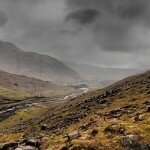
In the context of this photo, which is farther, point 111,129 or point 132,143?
point 111,129

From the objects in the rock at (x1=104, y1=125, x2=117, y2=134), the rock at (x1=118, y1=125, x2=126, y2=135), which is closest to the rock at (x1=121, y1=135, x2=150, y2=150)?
the rock at (x1=118, y1=125, x2=126, y2=135)

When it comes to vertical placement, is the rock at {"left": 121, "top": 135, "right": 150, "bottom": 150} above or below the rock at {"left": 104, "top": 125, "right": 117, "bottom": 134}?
below

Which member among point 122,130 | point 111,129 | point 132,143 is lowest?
point 132,143

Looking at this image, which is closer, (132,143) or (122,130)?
(132,143)

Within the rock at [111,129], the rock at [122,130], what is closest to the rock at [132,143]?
the rock at [122,130]

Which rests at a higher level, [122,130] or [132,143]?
[122,130]

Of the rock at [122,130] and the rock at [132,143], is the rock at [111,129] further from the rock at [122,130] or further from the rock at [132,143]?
the rock at [132,143]

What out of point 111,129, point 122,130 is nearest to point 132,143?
point 122,130

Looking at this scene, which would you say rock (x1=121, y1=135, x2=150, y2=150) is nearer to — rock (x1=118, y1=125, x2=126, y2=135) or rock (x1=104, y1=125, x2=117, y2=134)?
rock (x1=118, y1=125, x2=126, y2=135)

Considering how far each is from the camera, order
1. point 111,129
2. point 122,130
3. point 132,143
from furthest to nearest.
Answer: point 111,129 → point 122,130 → point 132,143

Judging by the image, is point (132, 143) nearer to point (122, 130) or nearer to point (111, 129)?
point (122, 130)

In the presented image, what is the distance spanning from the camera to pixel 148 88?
346 ft

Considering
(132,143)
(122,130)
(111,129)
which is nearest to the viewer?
(132,143)

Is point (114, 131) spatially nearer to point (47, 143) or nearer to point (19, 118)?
point (47, 143)
